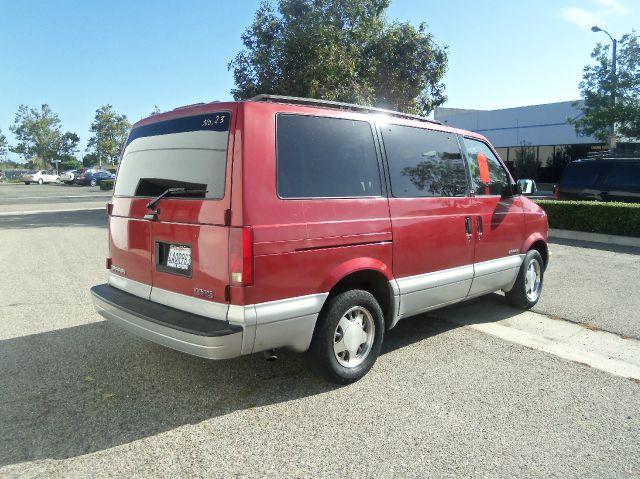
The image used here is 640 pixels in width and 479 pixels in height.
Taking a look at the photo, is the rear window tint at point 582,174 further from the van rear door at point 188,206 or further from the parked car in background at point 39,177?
the parked car in background at point 39,177

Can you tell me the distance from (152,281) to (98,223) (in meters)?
13.1

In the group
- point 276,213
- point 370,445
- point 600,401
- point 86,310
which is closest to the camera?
point 370,445

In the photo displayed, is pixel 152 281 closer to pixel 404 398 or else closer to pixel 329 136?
pixel 329 136

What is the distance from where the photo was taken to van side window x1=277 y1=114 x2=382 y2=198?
354 cm

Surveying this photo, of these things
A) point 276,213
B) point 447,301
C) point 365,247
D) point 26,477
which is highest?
point 276,213

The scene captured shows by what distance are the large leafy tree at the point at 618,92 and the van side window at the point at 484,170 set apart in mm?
18661

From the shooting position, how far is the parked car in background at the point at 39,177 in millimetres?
51812

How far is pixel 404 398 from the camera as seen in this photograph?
12.2 ft

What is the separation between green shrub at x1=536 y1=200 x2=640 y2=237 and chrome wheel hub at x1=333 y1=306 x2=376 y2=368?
358 inches

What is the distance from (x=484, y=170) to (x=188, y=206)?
10.8 ft

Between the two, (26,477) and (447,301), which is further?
(447,301)

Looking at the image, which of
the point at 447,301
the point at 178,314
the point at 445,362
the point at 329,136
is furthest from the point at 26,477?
the point at 447,301

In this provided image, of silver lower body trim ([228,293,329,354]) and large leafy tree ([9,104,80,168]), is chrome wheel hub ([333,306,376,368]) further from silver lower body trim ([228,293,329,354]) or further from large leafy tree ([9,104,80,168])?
large leafy tree ([9,104,80,168])

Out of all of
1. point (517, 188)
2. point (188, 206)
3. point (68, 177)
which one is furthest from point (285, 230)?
point (68, 177)
